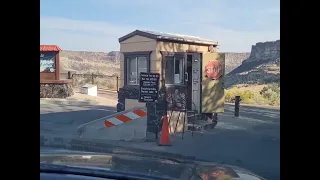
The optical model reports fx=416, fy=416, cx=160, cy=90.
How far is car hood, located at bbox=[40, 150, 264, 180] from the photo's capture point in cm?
242

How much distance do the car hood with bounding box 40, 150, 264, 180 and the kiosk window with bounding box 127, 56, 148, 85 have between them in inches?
196

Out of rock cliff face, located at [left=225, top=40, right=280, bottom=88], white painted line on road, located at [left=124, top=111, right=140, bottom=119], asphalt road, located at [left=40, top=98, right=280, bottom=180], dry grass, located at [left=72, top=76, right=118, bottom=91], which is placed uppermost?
rock cliff face, located at [left=225, top=40, right=280, bottom=88]

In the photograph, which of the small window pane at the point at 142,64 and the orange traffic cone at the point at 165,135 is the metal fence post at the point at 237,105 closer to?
the orange traffic cone at the point at 165,135

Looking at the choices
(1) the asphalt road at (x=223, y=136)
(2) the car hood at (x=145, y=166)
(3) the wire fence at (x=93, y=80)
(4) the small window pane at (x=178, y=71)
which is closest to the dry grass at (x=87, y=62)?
(3) the wire fence at (x=93, y=80)

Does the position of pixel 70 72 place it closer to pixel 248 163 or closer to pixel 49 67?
pixel 49 67

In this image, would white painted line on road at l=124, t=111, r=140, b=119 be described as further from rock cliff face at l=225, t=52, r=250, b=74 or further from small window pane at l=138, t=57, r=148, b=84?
rock cliff face at l=225, t=52, r=250, b=74

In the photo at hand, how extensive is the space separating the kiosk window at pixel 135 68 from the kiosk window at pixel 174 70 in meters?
0.46

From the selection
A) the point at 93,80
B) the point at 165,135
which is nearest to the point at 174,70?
the point at 165,135

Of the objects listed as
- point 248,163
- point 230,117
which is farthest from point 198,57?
point 248,163

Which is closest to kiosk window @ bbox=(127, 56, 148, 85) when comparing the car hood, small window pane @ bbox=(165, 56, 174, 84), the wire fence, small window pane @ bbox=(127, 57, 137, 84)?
small window pane @ bbox=(127, 57, 137, 84)

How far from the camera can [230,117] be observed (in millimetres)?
8898

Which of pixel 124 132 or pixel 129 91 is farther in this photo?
pixel 129 91
